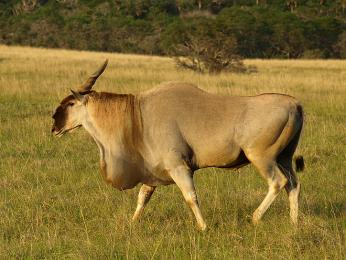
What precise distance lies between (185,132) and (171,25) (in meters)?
50.3

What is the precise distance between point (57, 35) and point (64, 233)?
59966 mm

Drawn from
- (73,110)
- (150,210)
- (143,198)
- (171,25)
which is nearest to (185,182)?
(143,198)

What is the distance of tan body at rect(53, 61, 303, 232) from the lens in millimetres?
6000

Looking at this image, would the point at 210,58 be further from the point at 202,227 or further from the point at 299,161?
the point at 202,227

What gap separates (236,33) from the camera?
5291cm

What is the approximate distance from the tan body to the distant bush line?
121 feet

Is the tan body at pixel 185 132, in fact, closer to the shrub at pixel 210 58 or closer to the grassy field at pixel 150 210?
the grassy field at pixel 150 210

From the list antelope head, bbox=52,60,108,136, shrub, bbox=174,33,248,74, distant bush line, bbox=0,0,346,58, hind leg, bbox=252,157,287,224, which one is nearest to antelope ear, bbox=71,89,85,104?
antelope head, bbox=52,60,108,136

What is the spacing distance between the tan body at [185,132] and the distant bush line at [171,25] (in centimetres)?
3699

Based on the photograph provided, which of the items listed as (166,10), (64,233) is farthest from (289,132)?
(166,10)

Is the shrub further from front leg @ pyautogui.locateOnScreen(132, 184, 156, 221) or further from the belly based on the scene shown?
the belly

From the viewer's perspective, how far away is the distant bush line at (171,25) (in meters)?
54.5

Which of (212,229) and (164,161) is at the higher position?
(164,161)

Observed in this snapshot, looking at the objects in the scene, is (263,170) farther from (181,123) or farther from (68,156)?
(68,156)
